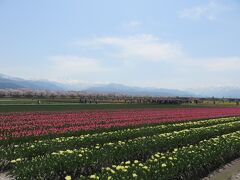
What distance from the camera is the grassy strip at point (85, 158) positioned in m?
12.1

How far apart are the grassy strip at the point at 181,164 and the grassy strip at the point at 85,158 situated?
2.08 ft

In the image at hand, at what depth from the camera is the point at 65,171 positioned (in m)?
12.6

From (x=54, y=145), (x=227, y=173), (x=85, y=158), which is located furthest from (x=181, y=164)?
(x=54, y=145)

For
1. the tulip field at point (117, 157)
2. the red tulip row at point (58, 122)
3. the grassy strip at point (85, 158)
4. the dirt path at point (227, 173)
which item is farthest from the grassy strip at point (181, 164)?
the red tulip row at point (58, 122)

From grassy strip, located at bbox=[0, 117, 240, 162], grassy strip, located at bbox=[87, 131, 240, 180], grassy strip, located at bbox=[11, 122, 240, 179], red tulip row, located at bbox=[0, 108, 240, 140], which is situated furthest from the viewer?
red tulip row, located at bbox=[0, 108, 240, 140]

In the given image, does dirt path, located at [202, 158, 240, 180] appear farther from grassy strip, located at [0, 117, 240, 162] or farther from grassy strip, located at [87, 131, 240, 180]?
grassy strip, located at [0, 117, 240, 162]

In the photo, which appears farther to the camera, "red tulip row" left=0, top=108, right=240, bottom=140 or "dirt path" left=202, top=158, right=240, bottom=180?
"red tulip row" left=0, top=108, right=240, bottom=140

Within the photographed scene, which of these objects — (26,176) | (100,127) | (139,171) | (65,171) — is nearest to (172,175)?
(139,171)

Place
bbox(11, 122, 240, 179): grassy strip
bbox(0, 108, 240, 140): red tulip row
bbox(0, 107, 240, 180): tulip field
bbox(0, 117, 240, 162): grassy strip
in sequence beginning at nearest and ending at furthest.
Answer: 1. bbox(0, 107, 240, 180): tulip field
2. bbox(11, 122, 240, 179): grassy strip
3. bbox(0, 117, 240, 162): grassy strip
4. bbox(0, 108, 240, 140): red tulip row

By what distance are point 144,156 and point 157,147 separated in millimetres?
1292

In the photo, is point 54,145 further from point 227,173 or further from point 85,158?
point 227,173

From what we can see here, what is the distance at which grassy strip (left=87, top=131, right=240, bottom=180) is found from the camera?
36.3 feet

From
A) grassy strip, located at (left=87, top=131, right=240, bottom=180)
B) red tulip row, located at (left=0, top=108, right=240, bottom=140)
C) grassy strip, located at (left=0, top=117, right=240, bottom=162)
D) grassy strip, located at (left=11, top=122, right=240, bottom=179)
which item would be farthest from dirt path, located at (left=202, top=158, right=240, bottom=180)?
red tulip row, located at (left=0, top=108, right=240, bottom=140)

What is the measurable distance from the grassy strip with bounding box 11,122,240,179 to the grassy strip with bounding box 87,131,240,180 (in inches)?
24.9
